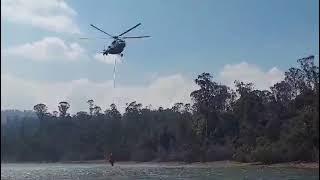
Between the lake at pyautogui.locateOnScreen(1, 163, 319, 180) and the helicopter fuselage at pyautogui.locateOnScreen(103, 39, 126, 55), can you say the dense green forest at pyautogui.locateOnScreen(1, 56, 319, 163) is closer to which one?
the lake at pyautogui.locateOnScreen(1, 163, 319, 180)

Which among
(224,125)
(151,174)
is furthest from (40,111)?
(224,125)

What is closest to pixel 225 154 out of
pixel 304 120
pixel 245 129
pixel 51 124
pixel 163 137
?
pixel 245 129

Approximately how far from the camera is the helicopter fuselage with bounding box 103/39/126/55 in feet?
151

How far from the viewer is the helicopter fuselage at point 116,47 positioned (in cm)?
4591

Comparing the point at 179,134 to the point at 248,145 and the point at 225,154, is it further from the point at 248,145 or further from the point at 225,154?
the point at 248,145

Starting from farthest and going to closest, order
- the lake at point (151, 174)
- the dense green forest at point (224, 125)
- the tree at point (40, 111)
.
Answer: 1. the dense green forest at point (224, 125)
2. the lake at point (151, 174)
3. the tree at point (40, 111)

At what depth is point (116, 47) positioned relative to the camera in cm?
4594

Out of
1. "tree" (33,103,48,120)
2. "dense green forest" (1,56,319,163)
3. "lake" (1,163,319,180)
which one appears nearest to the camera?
"tree" (33,103,48,120)

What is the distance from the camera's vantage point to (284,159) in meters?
94.9

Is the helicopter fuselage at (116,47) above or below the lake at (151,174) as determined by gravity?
above

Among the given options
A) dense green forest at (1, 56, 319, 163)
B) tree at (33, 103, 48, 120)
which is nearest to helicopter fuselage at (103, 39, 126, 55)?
tree at (33, 103, 48, 120)

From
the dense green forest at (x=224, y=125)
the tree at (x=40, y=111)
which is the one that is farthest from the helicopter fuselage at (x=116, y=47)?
the dense green forest at (x=224, y=125)

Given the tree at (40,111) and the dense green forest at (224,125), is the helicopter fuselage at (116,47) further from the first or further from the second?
the dense green forest at (224,125)

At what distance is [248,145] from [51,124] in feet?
258
